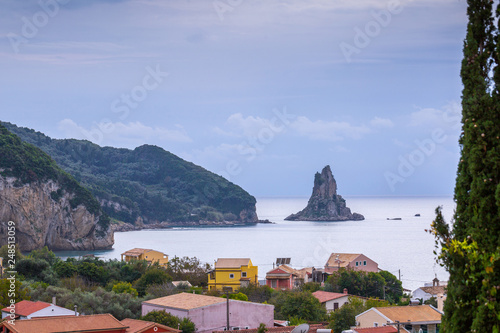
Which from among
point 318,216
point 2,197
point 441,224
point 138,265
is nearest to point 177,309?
point 441,224

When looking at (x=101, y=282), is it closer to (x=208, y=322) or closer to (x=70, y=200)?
(x=208, y=322)

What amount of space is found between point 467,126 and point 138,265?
4040 centimetres

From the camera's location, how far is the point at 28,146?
11019 centimetres

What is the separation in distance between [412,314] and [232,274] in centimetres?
2326

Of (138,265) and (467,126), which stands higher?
(467,126)

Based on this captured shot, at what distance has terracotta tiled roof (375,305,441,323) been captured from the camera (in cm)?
1995

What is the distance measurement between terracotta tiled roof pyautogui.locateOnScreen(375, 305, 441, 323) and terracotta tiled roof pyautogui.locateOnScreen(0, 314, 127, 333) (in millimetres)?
8635

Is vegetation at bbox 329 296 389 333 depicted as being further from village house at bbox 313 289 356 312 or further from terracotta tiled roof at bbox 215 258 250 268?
terracotta tiled roof at bbox 215 258 250 268

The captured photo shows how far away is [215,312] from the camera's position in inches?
905

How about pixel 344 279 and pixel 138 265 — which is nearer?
pixel 344 279

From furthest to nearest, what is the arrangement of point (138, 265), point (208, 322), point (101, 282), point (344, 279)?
point (138, 265), point (101, 282), point (344, 279), point (208, 322)

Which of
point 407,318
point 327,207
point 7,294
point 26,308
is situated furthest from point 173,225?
point 407,318

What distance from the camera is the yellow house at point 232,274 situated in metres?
41.7

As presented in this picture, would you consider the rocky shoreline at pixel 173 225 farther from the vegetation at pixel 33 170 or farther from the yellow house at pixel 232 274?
the yellow house at pixel 232 274
